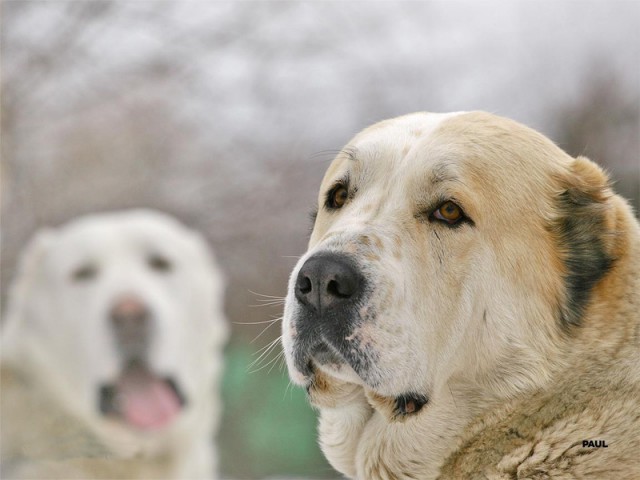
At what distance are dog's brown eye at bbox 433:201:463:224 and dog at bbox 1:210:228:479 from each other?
3.91m

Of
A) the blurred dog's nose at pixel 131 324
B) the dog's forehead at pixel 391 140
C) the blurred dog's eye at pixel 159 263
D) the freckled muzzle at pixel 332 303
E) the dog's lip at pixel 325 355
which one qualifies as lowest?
the blurred dog's nose at pixel 131 324

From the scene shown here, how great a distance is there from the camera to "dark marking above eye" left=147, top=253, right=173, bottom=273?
6.43 meters

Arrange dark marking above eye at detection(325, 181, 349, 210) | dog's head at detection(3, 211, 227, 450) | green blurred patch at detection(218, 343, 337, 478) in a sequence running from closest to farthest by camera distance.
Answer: dark marking above eye at detection(325, 181, 349, 210)
dog's head at detection(3, 211, 227, 450)
green blurred patch at detection(218, 343, 337, 478)

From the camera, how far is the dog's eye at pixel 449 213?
248 cm

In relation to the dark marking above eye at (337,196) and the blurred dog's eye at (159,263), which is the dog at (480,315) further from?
the blurred dog's eye at (159,263)

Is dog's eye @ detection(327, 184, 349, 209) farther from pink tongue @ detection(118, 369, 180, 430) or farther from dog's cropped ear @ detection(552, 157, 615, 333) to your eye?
pink tongue @ detection(118, 369, 180, 430)

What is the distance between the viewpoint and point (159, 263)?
21.2 feet

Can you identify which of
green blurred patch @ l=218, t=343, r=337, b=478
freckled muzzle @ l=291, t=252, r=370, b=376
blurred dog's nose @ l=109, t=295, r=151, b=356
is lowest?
green blurred patch @ l=218, t=343, r=337, b=478

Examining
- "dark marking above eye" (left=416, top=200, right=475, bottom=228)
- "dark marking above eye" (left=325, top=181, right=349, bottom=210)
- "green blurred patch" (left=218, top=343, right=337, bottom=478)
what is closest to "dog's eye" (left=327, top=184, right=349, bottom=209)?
"dark marking above eye" (left=325, top=181, right=349, bottom=210)

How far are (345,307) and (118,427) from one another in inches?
172

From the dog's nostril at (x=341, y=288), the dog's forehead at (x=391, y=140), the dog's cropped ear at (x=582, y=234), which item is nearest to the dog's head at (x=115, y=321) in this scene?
the dog's forehead at (x=391, y=140)

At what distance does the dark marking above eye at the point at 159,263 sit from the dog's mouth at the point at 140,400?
31.1 inches

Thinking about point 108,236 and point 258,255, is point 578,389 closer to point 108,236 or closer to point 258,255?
point 108,236

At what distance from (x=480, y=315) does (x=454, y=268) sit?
0.17m
